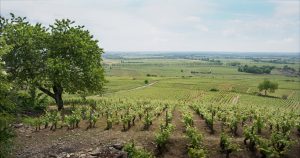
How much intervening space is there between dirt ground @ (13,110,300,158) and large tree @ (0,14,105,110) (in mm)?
7568

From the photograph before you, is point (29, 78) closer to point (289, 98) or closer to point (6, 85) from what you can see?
point (6, 85)

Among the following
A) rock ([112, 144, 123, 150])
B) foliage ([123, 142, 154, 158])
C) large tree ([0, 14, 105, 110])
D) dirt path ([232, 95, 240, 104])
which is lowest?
dirt path ([232, 95, 240, 104])

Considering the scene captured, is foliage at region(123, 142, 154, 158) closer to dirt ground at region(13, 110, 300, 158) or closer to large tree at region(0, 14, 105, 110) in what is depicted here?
dirt ground at region(13, 110, 300, 158)

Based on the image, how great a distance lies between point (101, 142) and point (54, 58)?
45.1ft

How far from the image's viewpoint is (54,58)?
120 ft

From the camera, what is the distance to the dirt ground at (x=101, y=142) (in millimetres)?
25359

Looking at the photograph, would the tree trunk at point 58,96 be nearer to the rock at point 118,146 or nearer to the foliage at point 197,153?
the rock at point 118,146

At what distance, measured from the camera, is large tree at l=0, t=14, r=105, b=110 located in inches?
1385

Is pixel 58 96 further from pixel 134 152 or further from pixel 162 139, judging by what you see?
pixel 162 139

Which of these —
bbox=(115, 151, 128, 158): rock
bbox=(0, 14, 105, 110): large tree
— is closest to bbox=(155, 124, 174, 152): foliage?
bbox=(115, 151, 128, 158): rock

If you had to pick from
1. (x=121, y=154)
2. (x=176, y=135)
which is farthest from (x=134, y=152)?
(x=176, y=135)

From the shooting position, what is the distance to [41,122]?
30.1 metres

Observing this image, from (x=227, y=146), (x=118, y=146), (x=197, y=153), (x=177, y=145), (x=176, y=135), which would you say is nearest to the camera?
(x=197, y=153)

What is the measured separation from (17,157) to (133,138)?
342 inches
